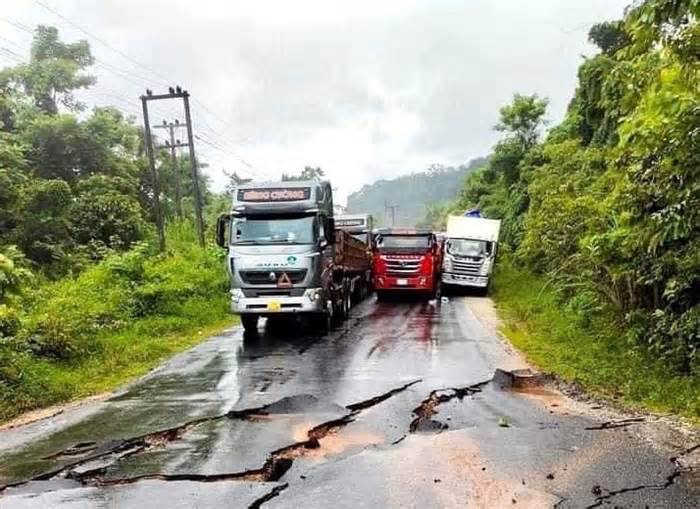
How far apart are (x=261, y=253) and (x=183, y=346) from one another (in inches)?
93.0

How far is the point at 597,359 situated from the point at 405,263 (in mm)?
13240

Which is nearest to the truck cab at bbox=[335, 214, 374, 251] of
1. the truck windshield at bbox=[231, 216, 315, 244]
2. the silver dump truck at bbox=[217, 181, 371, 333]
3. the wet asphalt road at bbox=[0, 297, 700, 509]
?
the silver dump truck at bbox=[217, 181, 371, 333]

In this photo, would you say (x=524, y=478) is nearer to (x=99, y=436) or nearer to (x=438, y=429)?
(x=438, y=429)

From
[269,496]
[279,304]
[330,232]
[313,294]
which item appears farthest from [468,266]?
[269,496]

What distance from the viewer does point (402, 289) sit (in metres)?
24.0

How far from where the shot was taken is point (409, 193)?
169 meters

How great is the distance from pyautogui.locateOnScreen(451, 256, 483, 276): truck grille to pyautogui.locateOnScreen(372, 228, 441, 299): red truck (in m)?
1.92

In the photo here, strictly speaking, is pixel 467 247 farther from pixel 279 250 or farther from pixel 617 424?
pixel 617 424

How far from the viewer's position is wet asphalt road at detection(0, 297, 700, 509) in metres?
5.36

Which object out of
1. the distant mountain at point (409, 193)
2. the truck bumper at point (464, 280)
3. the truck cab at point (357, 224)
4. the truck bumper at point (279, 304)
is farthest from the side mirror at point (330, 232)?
the distant mountain at point (409, 193)

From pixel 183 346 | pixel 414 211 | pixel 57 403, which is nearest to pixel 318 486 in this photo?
pixel 57 403

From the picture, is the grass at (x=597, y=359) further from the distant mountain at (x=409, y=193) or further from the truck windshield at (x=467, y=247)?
the distant mountain at (x=409, y=193)

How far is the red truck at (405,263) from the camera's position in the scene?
78.5 ft

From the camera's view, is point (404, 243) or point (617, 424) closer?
point (617, 424)
